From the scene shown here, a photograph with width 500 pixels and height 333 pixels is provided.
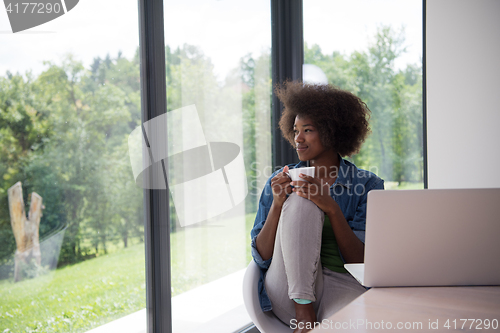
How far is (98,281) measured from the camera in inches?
59.9

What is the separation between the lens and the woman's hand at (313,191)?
1424 mm

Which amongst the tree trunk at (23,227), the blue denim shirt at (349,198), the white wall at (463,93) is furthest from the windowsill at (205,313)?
the white wall at (463,93)

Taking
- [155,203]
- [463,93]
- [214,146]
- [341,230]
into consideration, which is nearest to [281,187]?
[341,230]

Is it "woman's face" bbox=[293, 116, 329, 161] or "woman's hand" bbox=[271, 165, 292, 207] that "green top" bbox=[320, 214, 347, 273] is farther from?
"woman's face" bbox=[293, 116, 329, 161]

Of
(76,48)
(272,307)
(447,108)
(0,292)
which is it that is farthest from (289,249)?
(447,108)

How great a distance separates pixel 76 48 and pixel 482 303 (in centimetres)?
142

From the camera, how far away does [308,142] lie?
1.91m

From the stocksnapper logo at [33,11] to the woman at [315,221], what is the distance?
965 millimetres

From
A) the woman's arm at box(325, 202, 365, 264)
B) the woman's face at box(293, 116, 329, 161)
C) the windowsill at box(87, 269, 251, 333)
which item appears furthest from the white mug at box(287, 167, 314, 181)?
the windowsill at box(87, 269, 251, 333)

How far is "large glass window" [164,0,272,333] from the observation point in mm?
1887

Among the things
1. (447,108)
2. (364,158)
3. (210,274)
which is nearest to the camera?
(210,274)

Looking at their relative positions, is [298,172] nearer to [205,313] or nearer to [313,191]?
[313,191]

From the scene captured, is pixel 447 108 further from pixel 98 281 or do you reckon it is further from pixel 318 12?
pixel 98 281

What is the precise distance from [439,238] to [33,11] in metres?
1.34
